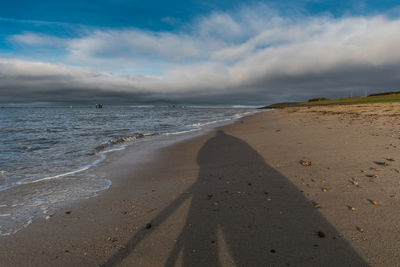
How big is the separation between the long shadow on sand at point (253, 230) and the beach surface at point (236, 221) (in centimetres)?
1

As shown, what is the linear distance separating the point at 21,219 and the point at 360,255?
18.1 feet

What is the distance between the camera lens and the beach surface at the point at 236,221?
110 inches

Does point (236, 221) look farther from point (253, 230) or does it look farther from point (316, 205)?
point (316, 205)

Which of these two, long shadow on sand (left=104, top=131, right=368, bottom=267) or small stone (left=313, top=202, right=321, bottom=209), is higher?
small stone (left=313, top=202, right=321, bottom=209)

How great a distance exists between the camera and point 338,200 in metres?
4.01

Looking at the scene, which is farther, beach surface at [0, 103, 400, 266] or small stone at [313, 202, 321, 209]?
small stone at [313, 202, 321, 209]

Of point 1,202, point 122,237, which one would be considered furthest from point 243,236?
point 1,202

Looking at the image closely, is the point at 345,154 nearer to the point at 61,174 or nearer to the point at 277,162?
the point at 277,162

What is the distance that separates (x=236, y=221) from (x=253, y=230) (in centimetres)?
36

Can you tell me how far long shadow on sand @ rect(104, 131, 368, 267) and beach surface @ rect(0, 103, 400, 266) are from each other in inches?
0.5

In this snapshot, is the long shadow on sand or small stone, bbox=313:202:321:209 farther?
small stone, bbox=313:202:321:209

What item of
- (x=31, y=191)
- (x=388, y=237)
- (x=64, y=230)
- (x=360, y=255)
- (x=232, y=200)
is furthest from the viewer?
(x=31, y=191)

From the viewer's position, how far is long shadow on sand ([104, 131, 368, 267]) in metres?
2.70

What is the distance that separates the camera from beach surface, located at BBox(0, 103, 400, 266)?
2.79 m
